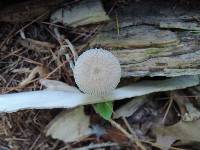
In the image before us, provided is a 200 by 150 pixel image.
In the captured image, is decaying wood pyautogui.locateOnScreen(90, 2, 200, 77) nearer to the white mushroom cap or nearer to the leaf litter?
the leaf litter

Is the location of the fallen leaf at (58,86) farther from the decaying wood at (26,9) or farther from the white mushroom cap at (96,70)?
the decaying wood at (26,9)

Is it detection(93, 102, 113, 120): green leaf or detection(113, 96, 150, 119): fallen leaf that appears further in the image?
detection(113, 96, 150, 119): fallen leaf

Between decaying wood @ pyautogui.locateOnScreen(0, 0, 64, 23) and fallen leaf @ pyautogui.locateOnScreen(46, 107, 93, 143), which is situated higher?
decaying wood @ pyautogui.locateOnScreen(0, 0, 64, 23)

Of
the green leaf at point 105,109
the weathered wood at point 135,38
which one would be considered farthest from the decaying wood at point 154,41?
the green leaf at point 105,109

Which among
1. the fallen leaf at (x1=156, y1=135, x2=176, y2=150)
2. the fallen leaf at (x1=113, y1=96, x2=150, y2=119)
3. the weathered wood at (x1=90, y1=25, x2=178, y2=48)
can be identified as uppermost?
the weathered wood at (x1=90, y1=25, x2=178, y2=48)

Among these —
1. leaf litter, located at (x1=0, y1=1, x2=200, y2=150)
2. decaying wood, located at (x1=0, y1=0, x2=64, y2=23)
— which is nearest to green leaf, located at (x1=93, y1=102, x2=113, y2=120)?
leaf litter, located at (x1=0, y1=1, x2=200, y2=150)

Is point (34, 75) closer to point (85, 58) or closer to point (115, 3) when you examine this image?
point (85, 58)
